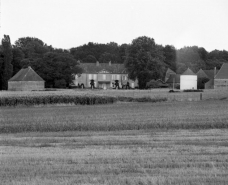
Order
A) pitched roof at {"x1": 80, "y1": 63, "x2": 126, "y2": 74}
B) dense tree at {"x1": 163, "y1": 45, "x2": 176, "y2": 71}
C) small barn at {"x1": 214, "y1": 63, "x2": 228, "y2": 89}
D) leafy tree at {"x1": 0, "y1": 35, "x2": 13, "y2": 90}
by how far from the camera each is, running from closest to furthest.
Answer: leafy tree at {"x1": 0, "y1": 35, "x2": 13, "y2": 90}, small barn at {"x1": 214, "y1": 63, "x2": 228, "y2": 89}, pitched roof at {"x1": 80, "y1": 63, "x2": 126, "y2": 74}, dense tree at {"x1": 163, "y1": 45, "x2": 176, "y2": 71}

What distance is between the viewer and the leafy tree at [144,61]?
10150cm

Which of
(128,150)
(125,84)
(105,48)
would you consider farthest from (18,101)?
(105,48)

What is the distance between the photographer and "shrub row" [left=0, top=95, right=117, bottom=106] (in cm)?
4412

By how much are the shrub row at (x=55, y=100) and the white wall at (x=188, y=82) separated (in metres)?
58.3

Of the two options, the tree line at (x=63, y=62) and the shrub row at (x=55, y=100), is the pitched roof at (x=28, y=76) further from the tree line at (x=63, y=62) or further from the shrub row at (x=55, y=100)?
the shrub row at (x=55, y=100)

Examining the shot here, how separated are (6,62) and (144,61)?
1358 inches

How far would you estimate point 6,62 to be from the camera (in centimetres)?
9975

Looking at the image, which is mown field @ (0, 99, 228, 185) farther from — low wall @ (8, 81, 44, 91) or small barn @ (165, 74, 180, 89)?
small barn @ (165, 74, 180, 89)

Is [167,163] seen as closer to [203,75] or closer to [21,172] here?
[21,172]

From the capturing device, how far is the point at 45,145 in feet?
55.1

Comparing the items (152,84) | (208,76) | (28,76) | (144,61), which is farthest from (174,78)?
(28,76)

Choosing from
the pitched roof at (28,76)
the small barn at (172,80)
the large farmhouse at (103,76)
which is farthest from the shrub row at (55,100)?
the large farmhouse at (103,76)

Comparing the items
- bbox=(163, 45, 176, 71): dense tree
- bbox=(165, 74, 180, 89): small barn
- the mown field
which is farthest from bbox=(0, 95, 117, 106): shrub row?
bbox=(163, 45, 176, 71): dense tree

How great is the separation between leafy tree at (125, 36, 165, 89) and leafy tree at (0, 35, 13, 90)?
29731 millimetres
